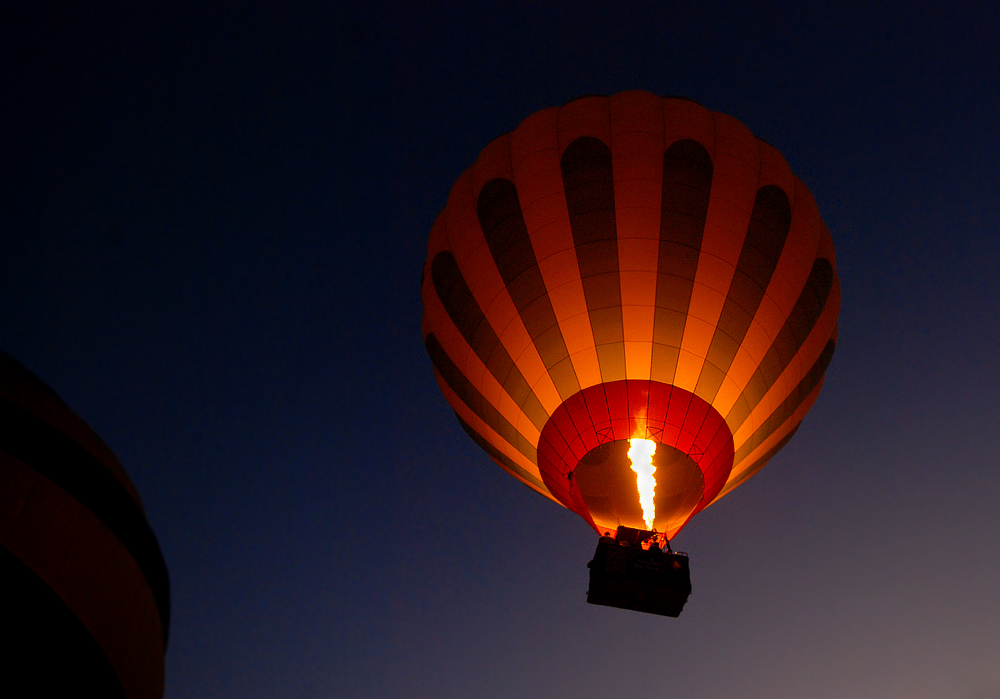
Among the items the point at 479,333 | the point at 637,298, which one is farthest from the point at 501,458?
the point at 637,298

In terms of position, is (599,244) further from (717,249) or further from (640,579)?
(640,579)

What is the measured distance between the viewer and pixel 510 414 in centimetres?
895

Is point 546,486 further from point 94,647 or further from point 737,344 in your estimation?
point 94,647

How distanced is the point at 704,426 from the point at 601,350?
1249mm

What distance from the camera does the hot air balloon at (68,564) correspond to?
3.68 meters

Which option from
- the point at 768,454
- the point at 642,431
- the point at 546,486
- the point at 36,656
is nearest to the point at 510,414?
the point at 546,486

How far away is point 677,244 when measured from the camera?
27.8 feet

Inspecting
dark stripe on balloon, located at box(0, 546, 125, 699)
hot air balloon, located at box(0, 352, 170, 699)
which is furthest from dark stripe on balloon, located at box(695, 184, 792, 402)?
dark stripe on balloon, located at box(0, 546, 125, 699)

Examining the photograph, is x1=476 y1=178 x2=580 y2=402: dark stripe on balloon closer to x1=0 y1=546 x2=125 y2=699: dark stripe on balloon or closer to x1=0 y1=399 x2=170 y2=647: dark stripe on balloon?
x1=0 y1=399 x2=170 y2=647: dark stripe on balloon

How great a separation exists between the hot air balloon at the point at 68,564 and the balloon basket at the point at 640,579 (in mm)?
3999

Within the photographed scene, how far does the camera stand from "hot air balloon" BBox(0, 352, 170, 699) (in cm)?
368

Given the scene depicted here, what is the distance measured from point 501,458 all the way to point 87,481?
19.4 ft

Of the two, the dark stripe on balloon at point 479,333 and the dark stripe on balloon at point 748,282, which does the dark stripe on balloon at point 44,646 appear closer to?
the dark stripe on balloon at point 479,333

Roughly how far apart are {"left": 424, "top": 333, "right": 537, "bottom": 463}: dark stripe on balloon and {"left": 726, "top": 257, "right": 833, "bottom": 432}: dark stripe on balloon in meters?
2.15
